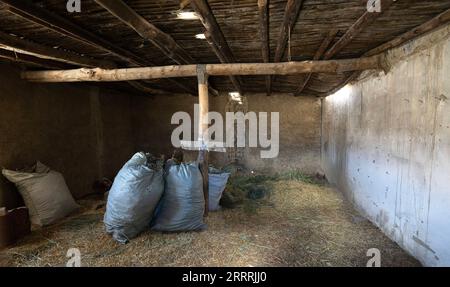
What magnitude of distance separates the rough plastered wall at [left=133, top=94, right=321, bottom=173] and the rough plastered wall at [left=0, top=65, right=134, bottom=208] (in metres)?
0.54

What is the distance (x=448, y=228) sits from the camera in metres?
2.09

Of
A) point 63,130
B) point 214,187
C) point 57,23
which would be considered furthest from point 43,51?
point 214,187

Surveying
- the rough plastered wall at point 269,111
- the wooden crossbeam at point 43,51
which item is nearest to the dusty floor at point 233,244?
the wooden crossbeam at point 43,51

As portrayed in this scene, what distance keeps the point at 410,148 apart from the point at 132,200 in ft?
9.78

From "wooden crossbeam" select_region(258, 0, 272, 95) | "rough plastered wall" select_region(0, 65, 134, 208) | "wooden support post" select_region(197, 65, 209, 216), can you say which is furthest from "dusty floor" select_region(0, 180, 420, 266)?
"wooden crossbeam" select_region(258, 0, 272, 95)

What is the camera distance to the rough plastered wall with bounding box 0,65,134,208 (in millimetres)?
3510

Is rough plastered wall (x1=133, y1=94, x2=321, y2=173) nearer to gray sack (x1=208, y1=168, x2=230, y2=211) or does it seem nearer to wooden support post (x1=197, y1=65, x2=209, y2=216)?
gray sack (x1=208, y1=168, x2=230, y2=211)

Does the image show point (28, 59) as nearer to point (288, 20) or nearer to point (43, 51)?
point (43, 51)

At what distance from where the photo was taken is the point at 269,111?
6742 mm

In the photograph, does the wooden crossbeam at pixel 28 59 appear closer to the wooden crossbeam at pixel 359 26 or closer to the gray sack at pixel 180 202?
the gray sack at pixel 180 202

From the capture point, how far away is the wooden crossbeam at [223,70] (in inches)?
127

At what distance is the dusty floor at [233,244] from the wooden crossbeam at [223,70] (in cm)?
203
